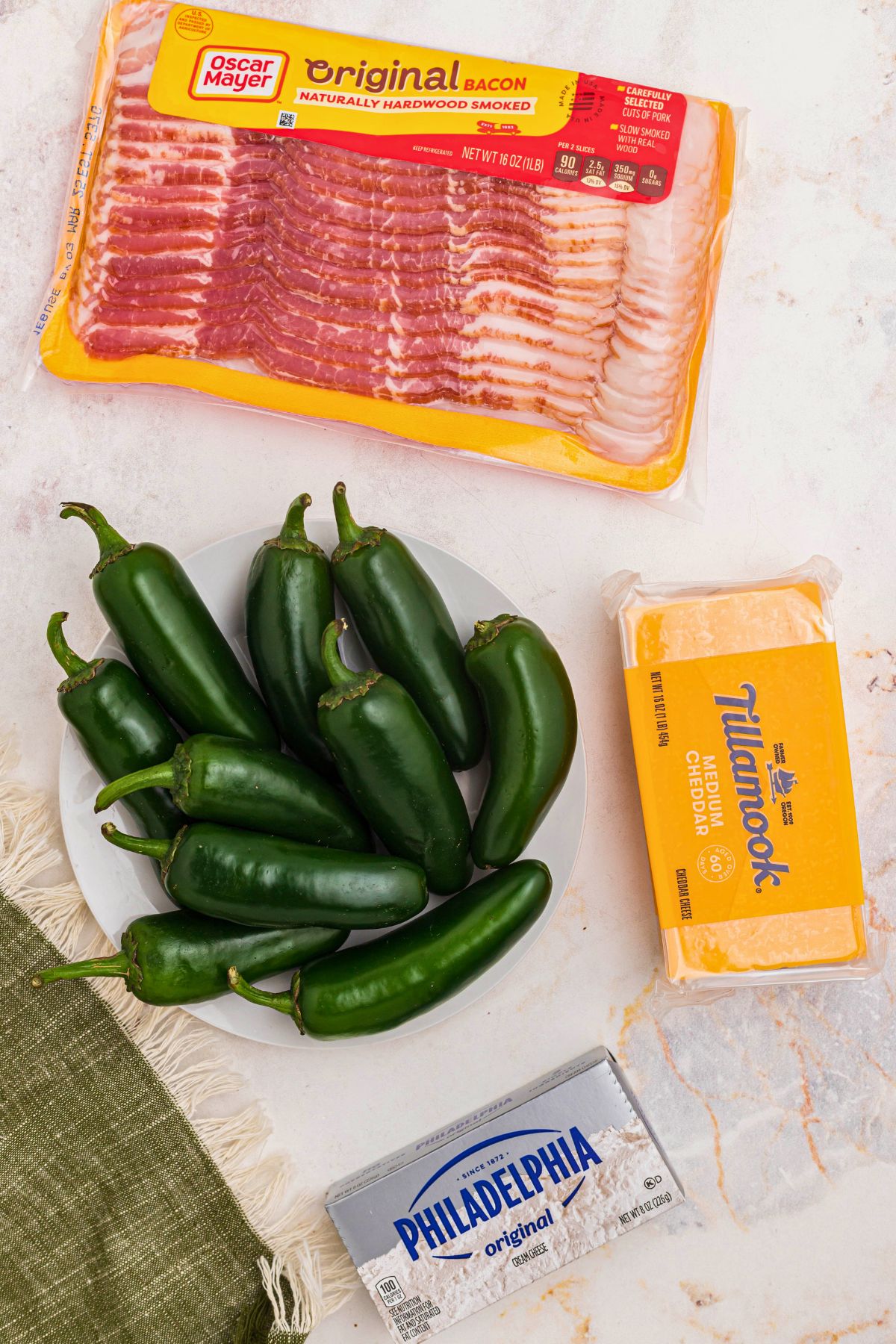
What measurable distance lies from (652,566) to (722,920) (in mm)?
528

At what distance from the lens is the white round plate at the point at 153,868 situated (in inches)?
52.9

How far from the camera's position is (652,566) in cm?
149

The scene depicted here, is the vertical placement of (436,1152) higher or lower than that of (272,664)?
lower

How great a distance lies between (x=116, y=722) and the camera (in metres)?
1.26

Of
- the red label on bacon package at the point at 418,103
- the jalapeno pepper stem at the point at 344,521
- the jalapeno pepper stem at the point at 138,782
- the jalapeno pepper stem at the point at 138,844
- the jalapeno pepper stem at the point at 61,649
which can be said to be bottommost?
the jalapeno pepper stem at the point at 138,844

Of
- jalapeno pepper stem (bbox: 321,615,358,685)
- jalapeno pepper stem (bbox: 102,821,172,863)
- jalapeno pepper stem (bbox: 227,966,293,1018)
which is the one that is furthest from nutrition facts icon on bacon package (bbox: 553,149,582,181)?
jalapeno pepper stem (bbox: 227,966,293,1018)

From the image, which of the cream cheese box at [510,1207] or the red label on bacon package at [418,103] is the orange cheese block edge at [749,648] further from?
the red label on bacon package at [418,103]

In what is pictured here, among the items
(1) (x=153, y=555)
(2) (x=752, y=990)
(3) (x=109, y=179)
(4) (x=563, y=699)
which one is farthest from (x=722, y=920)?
(3) (x=109, y=179)

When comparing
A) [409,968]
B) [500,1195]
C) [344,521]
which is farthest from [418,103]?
[500,1195]

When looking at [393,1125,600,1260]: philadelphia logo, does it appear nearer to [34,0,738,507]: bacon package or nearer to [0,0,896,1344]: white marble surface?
[0,0,896,1344]: white marble surface

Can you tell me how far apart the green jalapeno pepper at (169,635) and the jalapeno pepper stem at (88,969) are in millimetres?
306

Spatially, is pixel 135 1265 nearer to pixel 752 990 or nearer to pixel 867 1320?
pixel 752 990

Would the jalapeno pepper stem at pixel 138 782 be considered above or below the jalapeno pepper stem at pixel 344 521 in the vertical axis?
below

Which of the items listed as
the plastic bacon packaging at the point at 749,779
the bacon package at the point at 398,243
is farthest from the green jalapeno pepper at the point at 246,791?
the bacon package at the point at 398,243
